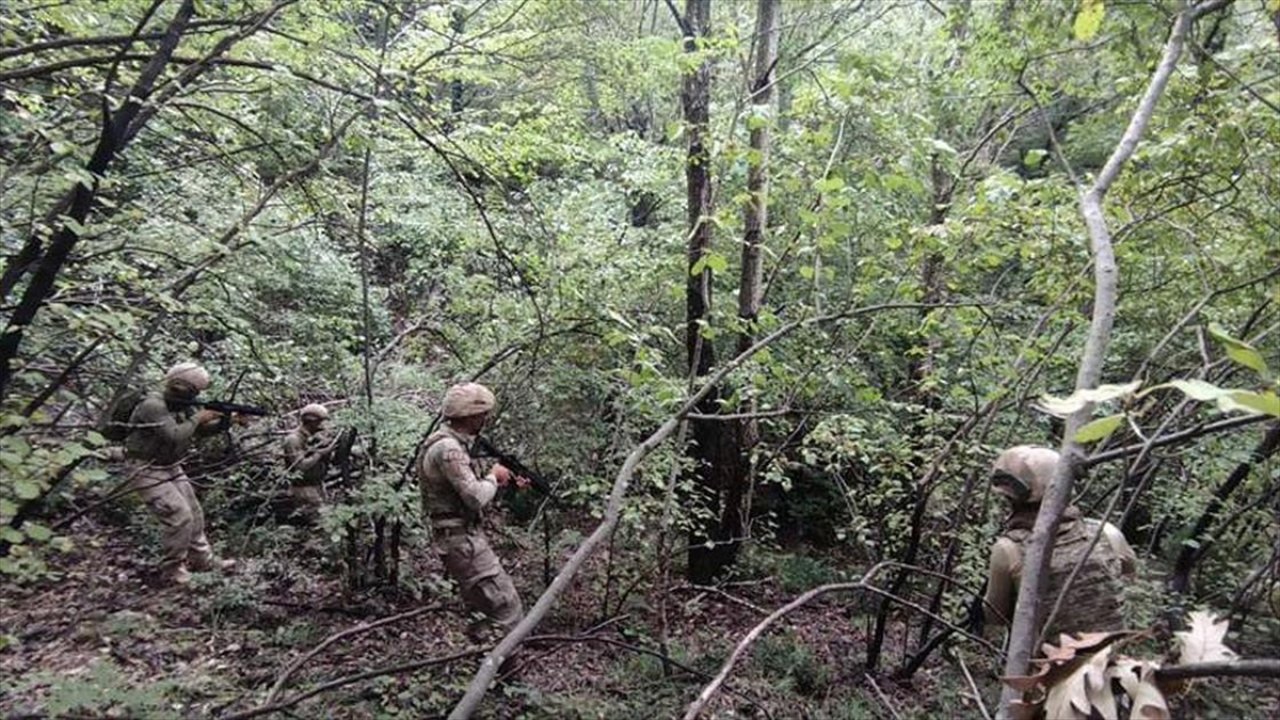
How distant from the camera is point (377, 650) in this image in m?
5.65

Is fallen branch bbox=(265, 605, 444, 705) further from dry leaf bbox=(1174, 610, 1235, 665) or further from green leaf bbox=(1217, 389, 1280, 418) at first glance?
green leaf bbox=(1217, 389, 1280, 418)

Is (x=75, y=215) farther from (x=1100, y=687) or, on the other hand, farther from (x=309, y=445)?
(x=1100, y=687)

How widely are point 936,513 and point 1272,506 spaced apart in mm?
2428

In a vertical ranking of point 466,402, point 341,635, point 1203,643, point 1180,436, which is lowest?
point 341,635

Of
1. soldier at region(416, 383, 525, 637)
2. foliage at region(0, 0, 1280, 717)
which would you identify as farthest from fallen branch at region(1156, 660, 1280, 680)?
soldier at region(416, 383, 525, 637)

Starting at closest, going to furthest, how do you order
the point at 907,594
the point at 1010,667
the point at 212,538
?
the point at 1010,667
the point at 907,594
the point at 212,538

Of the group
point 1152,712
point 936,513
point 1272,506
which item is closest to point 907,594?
point 936,513

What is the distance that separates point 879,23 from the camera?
1280 centimetres

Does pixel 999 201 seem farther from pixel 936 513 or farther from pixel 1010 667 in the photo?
pixel 1010 667

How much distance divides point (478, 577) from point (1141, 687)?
462 cm

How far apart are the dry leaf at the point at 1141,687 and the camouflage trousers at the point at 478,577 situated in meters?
4.55

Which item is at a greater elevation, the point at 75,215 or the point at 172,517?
the point at 75,215

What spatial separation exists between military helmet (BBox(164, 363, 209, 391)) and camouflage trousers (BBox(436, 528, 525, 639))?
276 cm

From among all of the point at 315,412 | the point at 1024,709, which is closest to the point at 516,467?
the point at 315,412
